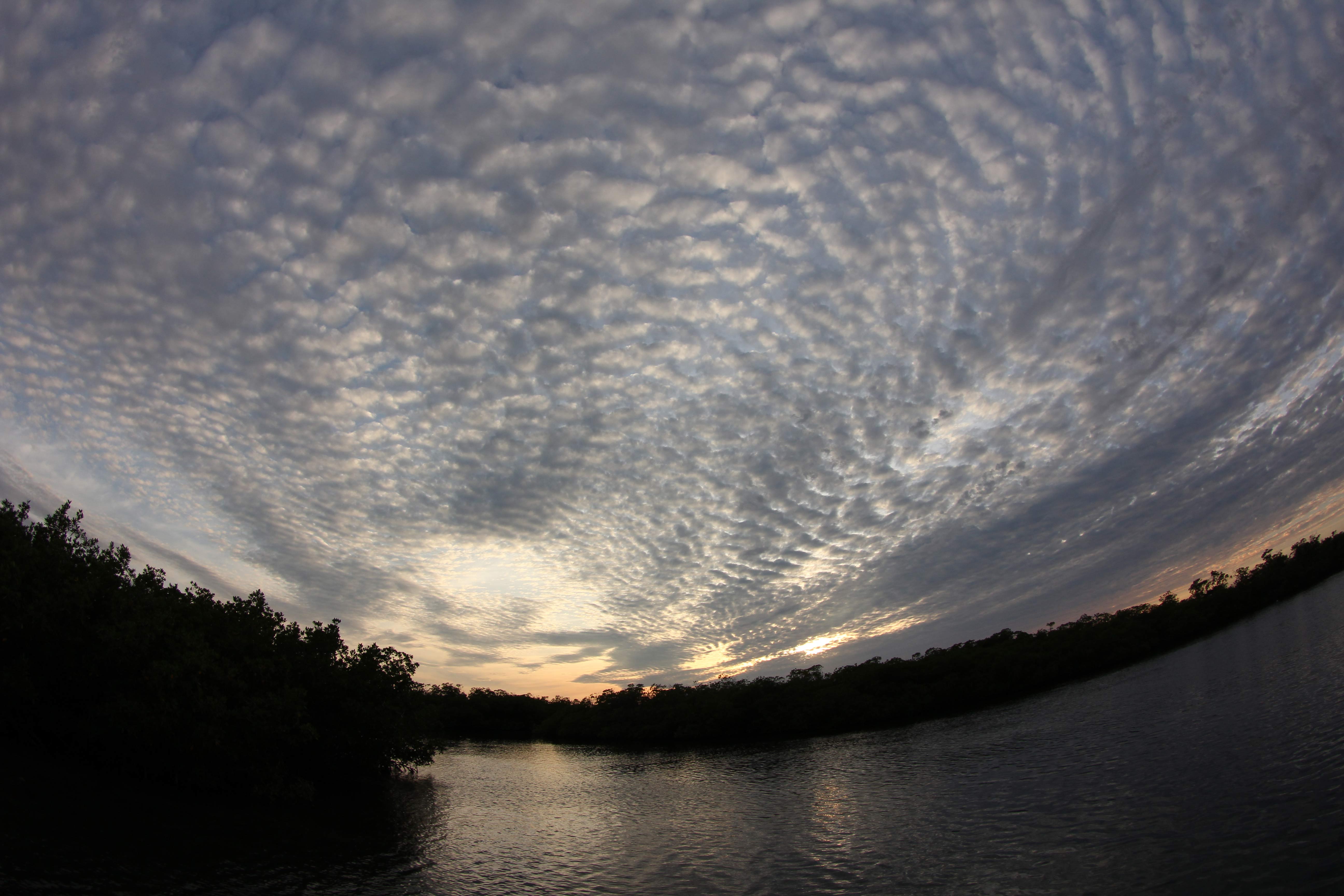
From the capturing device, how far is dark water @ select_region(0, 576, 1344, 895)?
23.1 m

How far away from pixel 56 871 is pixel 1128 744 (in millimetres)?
56529

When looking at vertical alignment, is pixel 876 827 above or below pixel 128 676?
below

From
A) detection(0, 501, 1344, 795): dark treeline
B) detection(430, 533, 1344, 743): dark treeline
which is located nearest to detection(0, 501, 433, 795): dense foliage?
detection(0, 501, 1344, 795): dark treeline

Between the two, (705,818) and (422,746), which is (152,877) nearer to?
(705,818)

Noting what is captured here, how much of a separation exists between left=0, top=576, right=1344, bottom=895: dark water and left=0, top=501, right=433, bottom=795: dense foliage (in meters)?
2.77

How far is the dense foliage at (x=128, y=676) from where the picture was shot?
3306cm

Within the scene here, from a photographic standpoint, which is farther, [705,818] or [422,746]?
[422,746]

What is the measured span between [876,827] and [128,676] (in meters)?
42.5

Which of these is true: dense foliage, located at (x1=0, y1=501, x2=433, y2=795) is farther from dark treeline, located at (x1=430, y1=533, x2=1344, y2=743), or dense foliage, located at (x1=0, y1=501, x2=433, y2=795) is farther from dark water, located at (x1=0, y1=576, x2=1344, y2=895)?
dark treeline, located at (x1=430, y1=533, x2=1344, y2=743)

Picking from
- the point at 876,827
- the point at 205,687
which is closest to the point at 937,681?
the point at 876,827

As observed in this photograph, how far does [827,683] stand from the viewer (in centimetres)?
12525

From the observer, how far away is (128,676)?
3456 cm

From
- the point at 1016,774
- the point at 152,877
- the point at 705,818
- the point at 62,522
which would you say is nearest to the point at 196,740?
the point at 152,877

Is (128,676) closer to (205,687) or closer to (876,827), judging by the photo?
(205,687)
